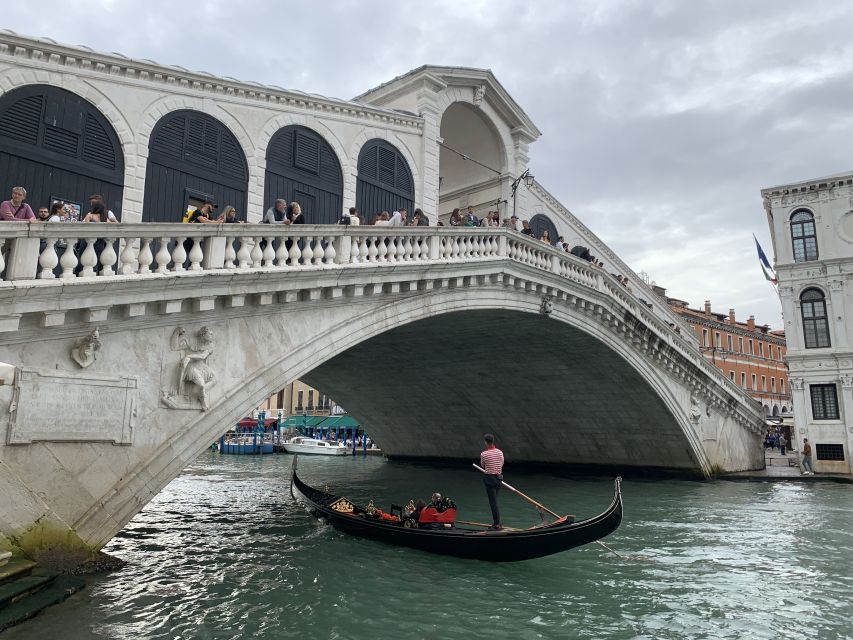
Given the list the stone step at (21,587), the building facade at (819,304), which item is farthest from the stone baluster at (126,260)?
the building facade at (819,304)

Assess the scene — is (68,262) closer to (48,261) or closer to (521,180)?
(48,261)

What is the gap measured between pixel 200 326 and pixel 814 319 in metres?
17.7

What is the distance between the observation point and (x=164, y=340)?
6.80 m

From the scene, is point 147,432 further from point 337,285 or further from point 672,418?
point 672,418

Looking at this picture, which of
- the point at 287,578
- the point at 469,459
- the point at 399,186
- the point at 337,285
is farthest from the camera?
the point at 469,459

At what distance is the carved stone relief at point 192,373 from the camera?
22.5 ft

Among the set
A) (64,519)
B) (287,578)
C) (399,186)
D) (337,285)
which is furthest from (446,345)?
A: (64,519)

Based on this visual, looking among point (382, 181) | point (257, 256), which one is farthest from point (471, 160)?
point (257, 256)

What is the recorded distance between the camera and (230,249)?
711cm

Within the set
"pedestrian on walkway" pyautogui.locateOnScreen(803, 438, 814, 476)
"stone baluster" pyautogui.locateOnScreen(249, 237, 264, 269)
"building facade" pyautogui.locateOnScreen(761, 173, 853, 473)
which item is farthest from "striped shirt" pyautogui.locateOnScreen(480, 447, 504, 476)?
"building facade" pyautogui.locateOnScreen(761, 173, 853, 473)

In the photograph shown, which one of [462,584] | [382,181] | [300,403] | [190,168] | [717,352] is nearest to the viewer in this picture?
[462,584]

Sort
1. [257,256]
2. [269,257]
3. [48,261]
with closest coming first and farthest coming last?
[48,261]
[257,256]
[269,257]

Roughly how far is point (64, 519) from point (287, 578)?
2362mm

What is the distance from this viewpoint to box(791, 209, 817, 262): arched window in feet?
61.4
